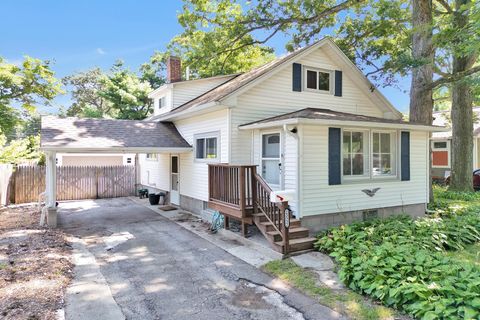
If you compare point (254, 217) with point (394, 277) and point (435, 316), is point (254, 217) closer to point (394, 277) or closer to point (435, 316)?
point (394, 277)

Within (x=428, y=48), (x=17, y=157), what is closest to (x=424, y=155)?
(x=428, y=48)

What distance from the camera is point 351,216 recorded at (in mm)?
8438

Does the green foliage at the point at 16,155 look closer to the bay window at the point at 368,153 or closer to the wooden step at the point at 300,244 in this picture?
the wooden step at the point at 300,244

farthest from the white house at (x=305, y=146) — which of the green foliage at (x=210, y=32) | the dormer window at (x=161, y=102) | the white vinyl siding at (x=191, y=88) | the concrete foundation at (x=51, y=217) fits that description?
the green foliage at (x=210, y=32)

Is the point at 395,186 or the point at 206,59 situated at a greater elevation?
the point at 206,59

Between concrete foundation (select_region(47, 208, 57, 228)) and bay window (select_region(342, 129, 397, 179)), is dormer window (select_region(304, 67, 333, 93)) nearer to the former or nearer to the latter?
bay window (select_region(342, 129, 397, 179))

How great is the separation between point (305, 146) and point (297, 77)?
131 inches

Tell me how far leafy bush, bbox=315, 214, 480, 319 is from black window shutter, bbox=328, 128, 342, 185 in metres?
1.25

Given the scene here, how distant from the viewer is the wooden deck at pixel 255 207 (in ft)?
21.6

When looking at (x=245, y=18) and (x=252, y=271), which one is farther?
(x=245, y=18)

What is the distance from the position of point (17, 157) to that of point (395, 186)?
1631 centimetres

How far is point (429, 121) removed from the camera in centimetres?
1110

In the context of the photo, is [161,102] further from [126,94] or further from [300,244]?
[126,94]

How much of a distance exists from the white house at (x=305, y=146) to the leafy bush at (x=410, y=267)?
1.13 m
